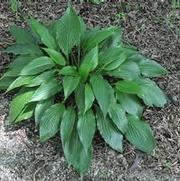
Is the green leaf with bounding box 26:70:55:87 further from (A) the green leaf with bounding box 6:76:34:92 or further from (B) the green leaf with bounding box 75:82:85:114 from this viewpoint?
(B) the green leaf with bounding box 75:82:85:114

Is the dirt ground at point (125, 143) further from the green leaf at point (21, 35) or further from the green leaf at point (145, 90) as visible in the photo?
the green leaf at point (21, 35)

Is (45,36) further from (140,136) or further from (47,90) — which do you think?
(140,136)

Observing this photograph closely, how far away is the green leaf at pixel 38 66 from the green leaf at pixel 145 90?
59 centimetres

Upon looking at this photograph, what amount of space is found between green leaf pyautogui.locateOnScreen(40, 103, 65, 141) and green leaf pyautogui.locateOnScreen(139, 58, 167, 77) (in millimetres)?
849

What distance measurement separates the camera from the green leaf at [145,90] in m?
3.78

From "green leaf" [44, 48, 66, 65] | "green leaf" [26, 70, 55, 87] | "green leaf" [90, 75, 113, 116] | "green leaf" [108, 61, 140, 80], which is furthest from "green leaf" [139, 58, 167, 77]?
"green leaf" [26, 70, 55, 87]

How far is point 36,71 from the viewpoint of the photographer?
3859 mm

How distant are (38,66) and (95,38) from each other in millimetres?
557

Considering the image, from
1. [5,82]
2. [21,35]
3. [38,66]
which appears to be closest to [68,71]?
[38,66]

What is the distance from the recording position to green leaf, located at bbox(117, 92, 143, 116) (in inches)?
151

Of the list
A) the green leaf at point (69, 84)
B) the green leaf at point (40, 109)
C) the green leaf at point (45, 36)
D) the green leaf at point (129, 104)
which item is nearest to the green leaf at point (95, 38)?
the green leaf at point (45, 36)

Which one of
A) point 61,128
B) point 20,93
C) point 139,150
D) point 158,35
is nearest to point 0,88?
point 20,93

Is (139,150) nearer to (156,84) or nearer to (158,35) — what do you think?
(156,84)

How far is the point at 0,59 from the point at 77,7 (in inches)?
41.4
